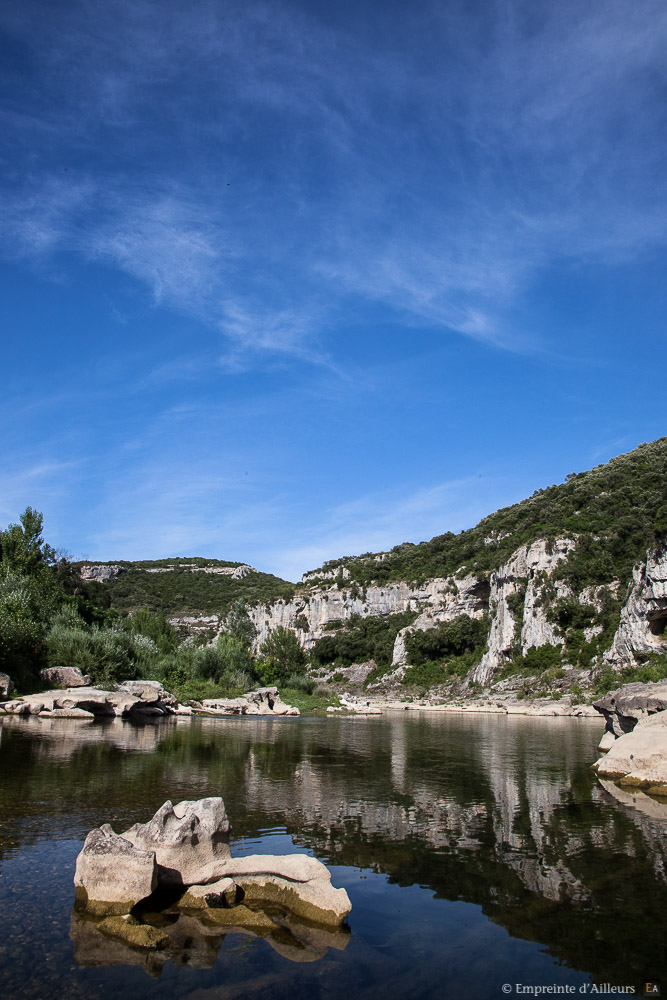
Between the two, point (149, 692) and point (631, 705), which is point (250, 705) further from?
point (631, 705)

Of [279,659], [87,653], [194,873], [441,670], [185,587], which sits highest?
[185,587]

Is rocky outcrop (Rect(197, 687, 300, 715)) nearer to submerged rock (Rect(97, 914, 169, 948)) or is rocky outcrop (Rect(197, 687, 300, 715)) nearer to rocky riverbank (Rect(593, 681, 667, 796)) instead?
rocky riverbank (Rect(593, 681, 667, 796))

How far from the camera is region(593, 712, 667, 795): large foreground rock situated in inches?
627

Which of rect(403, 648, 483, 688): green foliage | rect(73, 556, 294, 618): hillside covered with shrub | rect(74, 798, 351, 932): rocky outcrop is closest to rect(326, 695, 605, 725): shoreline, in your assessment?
rect(403, 648, 483, 688): green foliage

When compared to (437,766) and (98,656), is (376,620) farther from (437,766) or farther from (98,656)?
(437,766)

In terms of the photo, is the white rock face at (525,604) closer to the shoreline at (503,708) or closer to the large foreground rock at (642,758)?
the shoreline at (503,708)

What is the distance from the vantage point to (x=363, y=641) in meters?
109

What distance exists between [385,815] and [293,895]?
5.25 metres

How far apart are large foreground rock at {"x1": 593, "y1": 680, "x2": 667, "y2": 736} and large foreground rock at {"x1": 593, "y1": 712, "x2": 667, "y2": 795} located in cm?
95

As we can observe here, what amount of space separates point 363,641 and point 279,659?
4163 cm

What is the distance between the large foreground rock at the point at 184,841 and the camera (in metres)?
7.35

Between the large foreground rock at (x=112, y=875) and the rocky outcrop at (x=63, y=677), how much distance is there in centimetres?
2902

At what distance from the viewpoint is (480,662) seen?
251ft

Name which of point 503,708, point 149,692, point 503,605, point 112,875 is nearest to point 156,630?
point 149,692
